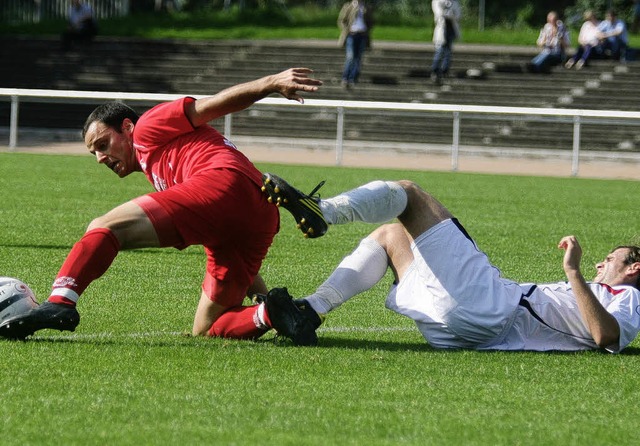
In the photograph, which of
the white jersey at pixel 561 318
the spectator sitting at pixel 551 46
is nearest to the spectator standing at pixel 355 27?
the spectator sitting at pixel 551 46

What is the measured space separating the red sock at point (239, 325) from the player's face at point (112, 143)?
0.97 meters

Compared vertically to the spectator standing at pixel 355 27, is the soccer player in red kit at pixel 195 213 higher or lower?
lower

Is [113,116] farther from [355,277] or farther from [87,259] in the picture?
[355,277]

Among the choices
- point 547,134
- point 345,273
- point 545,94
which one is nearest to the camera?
point 345,273

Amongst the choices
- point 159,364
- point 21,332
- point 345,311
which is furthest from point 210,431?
point 345,311

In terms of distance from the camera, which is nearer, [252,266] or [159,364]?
[159,364]

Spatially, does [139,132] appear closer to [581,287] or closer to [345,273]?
[345,273]

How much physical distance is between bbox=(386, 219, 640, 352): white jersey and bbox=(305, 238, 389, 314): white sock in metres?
0.15

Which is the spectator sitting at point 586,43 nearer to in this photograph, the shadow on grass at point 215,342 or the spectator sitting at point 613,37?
the spectator sitting at point 613,37

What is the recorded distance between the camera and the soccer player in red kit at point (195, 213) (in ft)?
19.7

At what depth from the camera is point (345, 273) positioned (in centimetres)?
652

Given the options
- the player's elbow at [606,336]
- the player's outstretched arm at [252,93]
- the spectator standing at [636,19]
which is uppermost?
the spectator standing at [636,19]

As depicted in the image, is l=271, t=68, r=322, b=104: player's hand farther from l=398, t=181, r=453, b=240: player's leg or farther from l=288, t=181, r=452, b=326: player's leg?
l=288, t=181, r=452, b=326: player's leg

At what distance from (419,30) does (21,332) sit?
34514 mm
